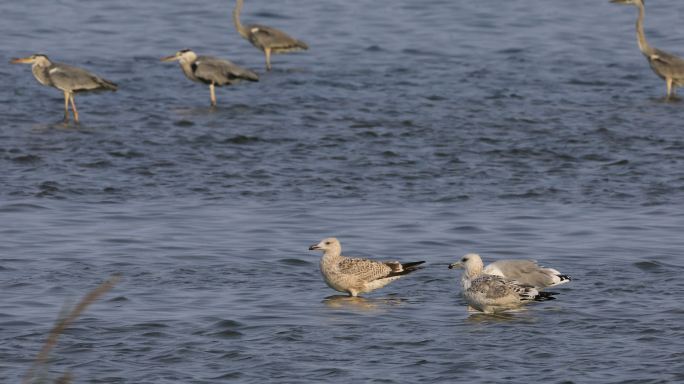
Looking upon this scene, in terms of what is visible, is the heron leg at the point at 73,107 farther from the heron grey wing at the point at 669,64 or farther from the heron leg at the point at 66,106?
the heron grey wing at the point at 669,64

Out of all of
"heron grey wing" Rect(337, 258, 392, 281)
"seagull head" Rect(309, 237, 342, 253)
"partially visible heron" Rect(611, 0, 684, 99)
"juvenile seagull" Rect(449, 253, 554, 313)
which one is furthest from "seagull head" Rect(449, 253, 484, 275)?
"partially visible heron" Rect(611, 0, 684, 99)

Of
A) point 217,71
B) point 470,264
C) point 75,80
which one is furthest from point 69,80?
point 470,264

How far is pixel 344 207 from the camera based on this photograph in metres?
15.8

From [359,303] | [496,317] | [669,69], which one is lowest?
[359,303]

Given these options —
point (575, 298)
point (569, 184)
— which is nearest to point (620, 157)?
point (569, 184)

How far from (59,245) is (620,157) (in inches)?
312

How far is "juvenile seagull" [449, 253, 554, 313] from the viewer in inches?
461

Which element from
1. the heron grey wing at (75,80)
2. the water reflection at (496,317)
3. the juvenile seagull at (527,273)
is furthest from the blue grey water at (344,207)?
the heron grey wing at (75,80)

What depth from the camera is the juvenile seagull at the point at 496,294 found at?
11.7 m

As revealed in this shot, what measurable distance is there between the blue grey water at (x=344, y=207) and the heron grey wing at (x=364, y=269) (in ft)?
0.96

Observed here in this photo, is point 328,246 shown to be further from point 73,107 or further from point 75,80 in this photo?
point 75,80

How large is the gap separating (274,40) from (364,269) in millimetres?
14635

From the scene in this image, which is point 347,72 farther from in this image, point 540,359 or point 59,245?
point 540,359

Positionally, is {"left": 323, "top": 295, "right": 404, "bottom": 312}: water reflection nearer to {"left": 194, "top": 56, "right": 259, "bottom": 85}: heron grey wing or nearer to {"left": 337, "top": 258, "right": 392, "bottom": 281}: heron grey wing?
{"left": 337, "top": 258, "right": 392, "bottom": 281}: heron grey wing
